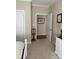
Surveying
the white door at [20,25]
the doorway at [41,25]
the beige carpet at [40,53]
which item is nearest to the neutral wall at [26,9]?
the white door at [20,25]

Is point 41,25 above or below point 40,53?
above

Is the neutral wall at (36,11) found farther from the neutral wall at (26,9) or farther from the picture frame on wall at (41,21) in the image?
the picture frame on wall at (41,21)

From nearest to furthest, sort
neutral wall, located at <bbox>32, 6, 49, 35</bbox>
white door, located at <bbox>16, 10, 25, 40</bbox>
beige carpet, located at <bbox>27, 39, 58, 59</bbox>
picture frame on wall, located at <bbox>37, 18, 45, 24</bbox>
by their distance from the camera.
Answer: beige carpet, located at <bbox>27, 39, 58, 59</bbox>, white door, located at <bbox>16, 10, 25, 40</bbox>, neutral wall, located at <bbox>32, 6, 49, 35</bbox>, picture frame on wall, located at <bbox>37, 18, 45, 24</bbox>

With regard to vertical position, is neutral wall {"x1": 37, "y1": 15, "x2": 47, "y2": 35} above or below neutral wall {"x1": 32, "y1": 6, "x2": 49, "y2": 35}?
below

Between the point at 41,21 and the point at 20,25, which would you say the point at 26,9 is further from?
the point at 41,21

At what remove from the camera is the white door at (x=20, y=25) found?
17.7 ft

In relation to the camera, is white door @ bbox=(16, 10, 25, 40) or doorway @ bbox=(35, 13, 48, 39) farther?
doorway @ bbox=(35, 13, 48, 39)

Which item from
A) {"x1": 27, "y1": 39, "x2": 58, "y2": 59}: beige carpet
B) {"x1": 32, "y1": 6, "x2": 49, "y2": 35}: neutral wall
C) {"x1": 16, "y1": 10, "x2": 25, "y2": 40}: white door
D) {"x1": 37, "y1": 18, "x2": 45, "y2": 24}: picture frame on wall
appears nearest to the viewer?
{"x1": 27, "y1": 39, "x2": 58, "y2": 59}: beige carpet

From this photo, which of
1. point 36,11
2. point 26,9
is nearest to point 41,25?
point 36,11

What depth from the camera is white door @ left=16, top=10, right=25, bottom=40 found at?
17.7 feet

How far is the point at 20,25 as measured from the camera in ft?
18.0

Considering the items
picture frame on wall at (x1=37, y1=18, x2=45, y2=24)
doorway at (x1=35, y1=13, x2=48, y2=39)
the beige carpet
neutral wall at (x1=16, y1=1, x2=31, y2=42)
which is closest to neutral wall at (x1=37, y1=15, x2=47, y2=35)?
doorway at (x1=35, y1=13, x2=48, y2=39)

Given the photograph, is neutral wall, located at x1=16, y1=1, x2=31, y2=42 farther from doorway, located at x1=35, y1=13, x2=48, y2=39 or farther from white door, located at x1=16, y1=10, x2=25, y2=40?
doorway, located at x1=35, y1=13, x2=48, y2=39
